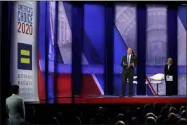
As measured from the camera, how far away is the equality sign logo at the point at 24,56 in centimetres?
790

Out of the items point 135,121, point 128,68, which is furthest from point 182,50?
point 135,121

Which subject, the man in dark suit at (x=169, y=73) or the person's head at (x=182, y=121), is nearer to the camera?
the person's head at (x=182, y=121)

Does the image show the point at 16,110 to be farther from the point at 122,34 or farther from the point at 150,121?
the point at 122,34

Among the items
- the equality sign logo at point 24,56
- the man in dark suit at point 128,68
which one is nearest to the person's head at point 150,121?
the man in dark suit at point 128,68

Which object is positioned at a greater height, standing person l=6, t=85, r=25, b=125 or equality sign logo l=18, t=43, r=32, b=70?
equality sign logo l=18, t=43, r=32, b=70

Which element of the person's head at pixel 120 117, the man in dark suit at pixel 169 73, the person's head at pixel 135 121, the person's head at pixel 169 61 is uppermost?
the person's head at pixel 169 61

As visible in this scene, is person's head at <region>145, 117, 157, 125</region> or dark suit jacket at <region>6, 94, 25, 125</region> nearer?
dark suit jacket at <region>6, 94, 25, 125</region>

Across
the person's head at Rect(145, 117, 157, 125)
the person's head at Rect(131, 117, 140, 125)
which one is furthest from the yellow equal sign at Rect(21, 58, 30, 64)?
the person's head at Rect(145, 117, 157, 125)

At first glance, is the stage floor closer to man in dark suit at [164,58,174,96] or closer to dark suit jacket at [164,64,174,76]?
man in dark suit at [164,58,174,96]

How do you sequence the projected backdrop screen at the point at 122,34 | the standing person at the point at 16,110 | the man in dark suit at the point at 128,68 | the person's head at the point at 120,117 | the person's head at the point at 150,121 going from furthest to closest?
the projected backdrop screen at the point at 122,34, the man in dark suit at the point at 128,68, the person's head at the point at 120,117, the person's head at the point at 150,121, the standing person at the point at 16,110

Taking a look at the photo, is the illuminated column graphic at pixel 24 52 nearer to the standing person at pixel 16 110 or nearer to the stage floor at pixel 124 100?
the stage floor at pixel 124 100

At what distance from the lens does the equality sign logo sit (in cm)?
790

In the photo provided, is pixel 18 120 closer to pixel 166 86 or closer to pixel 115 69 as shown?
pixel 115 69

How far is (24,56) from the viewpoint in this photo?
313 inches
